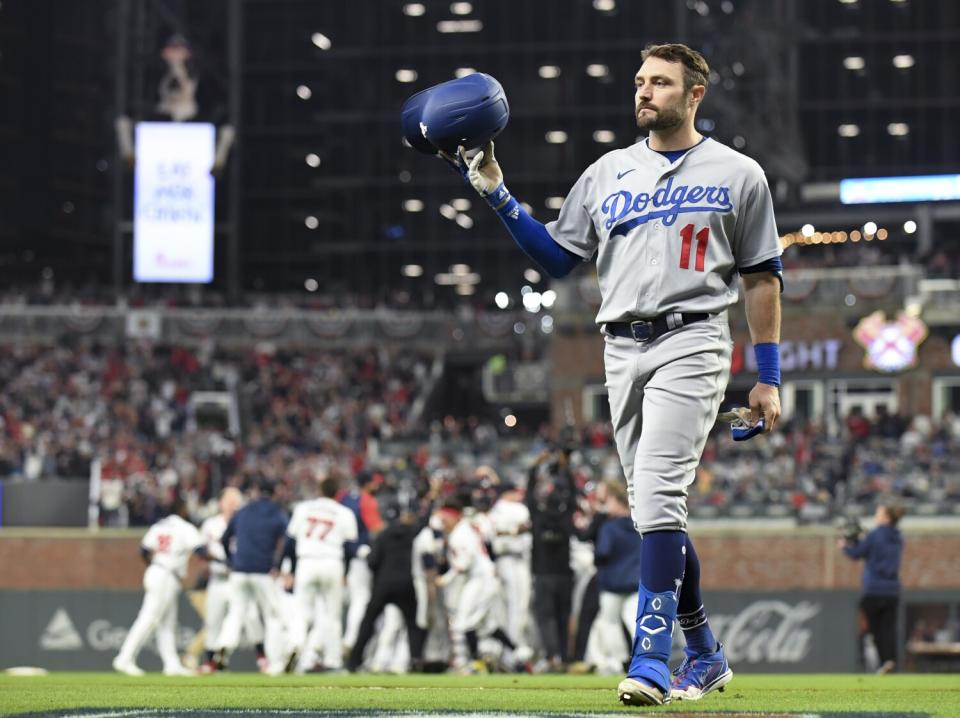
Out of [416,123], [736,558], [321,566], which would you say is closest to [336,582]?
[321,566]

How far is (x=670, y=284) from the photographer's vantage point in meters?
6.20

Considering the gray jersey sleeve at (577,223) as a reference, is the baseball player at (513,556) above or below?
below

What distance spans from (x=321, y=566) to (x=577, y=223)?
997 centimetres

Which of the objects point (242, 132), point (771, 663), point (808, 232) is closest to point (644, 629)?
point (771, 663)

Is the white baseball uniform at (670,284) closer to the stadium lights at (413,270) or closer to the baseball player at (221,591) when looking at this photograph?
the baseball player at (221,591)

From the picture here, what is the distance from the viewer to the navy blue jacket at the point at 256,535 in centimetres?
1578

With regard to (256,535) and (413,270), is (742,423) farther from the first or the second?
(413,270)

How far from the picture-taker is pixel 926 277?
4412 centimetres

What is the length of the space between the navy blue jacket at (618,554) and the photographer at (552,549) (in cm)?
104

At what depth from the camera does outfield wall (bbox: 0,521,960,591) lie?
25656mm

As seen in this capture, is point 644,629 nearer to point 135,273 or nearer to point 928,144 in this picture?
point 135,273

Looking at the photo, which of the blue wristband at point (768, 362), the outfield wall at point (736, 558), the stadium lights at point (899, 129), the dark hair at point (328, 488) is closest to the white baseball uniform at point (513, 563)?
the dark hair at point (328, 488)

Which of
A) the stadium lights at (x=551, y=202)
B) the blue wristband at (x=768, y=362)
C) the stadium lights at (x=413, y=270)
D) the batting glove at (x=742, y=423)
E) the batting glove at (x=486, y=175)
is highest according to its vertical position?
the stadium lights at (x=551, y=202)

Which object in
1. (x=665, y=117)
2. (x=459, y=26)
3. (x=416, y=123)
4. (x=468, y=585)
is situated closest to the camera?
(x=665, y=117)
